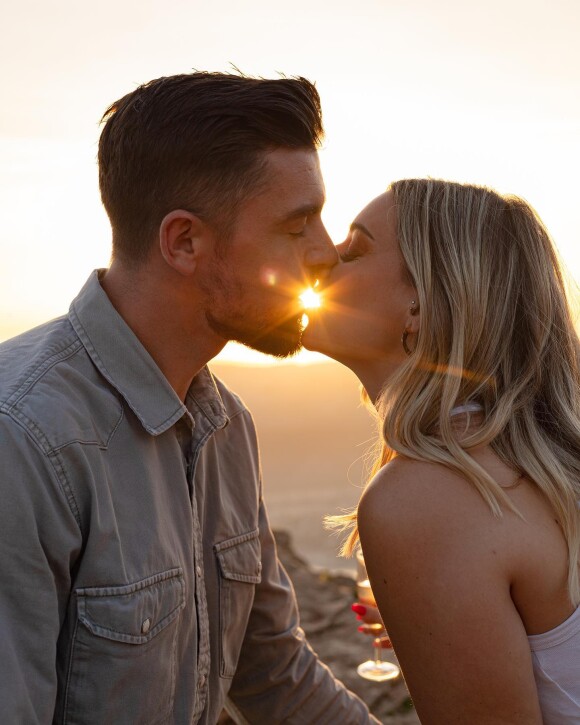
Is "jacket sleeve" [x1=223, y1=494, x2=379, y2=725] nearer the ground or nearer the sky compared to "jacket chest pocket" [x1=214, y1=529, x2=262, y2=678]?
nearer the ground

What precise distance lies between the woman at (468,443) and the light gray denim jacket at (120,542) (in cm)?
48

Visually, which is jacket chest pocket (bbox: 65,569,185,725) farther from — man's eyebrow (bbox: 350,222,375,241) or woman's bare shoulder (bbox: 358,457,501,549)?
man's eyebrow (bbox: 350,222,375,241)

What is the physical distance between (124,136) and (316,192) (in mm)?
634

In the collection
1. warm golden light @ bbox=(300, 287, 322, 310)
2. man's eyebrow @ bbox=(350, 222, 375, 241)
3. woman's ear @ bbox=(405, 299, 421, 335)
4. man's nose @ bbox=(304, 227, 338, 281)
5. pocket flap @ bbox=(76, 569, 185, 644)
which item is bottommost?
pocket flap @ bbox=(76, 569, 185, 644)

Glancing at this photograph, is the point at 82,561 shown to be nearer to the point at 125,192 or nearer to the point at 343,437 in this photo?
the point at 125,192

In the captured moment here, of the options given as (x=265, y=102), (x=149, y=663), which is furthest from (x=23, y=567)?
(x=265, y=102)

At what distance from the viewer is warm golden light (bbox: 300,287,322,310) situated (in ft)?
9.60

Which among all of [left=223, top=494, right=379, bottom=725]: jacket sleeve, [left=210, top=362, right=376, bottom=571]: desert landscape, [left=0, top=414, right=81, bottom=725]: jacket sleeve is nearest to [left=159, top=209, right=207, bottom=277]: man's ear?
[left=0, top=414, right=81, bottom=725]: jacket sleeve

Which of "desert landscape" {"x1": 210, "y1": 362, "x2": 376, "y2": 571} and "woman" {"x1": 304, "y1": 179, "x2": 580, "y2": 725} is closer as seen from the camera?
"woman" {"x1": 304, "y1": 179, "x2": 580, "y2": 725}

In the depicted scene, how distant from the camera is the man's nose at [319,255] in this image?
2869mm

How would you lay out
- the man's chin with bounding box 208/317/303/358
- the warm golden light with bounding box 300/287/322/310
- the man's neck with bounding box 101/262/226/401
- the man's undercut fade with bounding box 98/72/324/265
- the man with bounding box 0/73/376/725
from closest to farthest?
the man with bounding box 0/73/376/725, the man's neck with bounding box 101/262/226/401, the man's undercut fade with bounding box 98/72/324/265, the man's chin with bounding box 208/317/303/358, the warm golden light with bounding box 300/287/322/310

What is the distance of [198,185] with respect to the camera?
108 inches

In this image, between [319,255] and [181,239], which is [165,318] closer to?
[181,239]

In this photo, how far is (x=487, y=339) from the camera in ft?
8.67
